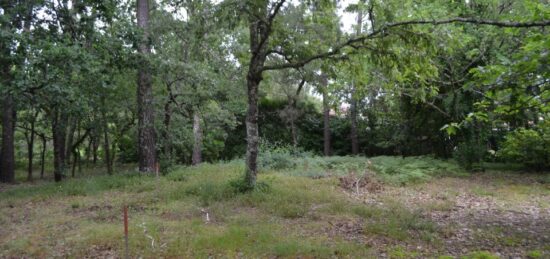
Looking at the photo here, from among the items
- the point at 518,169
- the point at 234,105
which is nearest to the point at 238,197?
the point at 234,105

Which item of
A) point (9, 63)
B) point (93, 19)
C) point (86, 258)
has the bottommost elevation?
point (86, 258)

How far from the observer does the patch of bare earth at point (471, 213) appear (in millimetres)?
6102

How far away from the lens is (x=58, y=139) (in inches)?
514

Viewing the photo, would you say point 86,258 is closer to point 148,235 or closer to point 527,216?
point 148,235

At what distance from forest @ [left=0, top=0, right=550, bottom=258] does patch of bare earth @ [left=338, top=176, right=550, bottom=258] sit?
5cm

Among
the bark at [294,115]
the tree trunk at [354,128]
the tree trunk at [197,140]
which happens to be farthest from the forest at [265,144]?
the bark at [294,115]

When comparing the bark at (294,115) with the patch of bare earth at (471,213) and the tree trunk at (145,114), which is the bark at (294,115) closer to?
the tree trunk at (145,114)

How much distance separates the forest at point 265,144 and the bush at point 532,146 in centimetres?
4

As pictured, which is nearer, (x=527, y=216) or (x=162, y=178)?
(x=527, y=216)

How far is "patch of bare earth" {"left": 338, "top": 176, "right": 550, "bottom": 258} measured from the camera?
6.10 meters

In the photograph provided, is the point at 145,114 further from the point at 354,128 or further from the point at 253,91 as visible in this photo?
the point at 354,128

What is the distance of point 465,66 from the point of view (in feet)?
45.0

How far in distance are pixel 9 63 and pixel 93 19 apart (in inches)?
83.7

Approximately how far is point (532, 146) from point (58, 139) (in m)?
14.2
